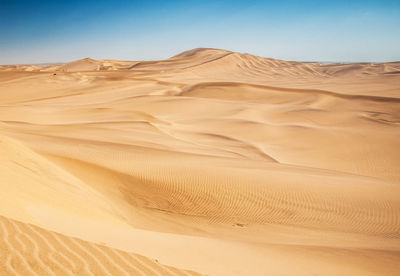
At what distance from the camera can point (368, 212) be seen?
20.7 ft

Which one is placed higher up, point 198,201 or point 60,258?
point 60,258

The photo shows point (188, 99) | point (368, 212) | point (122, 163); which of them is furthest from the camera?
point (188, 99)

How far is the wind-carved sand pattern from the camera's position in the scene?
2529mm

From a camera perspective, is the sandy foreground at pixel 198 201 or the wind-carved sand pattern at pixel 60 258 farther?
the sandy foreground at pixel 198 201

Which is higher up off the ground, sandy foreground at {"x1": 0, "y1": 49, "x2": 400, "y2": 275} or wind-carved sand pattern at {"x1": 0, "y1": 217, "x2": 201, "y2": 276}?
wind-carved sand pattern at {"x1": 0, "y1": 217, "x2": 201, "y2": 276}

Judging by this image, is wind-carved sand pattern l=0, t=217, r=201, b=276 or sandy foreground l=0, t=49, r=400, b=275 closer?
wind-carved sand pattern l=0, t=217, r=201, b=276

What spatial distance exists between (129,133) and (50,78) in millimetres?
33592

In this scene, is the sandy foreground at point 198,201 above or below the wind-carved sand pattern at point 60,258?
below

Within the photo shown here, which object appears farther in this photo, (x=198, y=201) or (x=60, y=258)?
(x=198, y=201)

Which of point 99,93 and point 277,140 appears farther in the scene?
point 99,93

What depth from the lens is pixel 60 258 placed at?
270 centimetres

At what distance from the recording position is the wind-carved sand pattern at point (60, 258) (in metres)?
2.53

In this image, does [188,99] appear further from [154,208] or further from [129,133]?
[154,208]

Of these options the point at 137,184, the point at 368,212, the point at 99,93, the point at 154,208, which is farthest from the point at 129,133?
the point at 99,93
